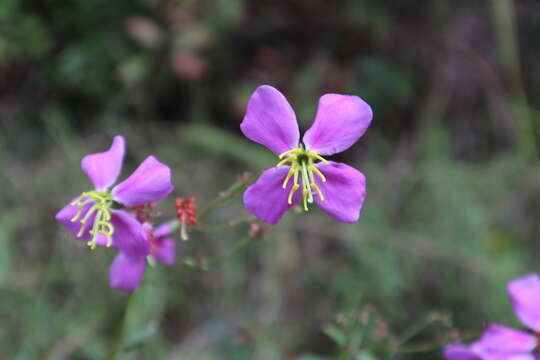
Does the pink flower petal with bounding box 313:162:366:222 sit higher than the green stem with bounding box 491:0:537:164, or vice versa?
the green stem with bounding box 491:0:537:164

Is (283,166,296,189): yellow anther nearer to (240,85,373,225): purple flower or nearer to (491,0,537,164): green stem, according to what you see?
(240,85,373,225): purple flower

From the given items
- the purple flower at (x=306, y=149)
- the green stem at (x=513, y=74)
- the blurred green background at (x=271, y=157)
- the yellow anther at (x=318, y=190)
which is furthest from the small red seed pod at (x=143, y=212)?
the green stem at (x=513, y=74)

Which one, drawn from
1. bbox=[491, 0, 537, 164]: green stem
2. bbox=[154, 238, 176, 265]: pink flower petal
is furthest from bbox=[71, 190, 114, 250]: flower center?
bbox=[491, 0, 537, 164]: green stem

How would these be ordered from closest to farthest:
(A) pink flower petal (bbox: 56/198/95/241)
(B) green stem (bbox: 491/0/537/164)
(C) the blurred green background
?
(A) pink flower petal (bbox: 56/198/95/241) → (C) the blurred green background → (B) green stem (bbox: 491/0/537/164)

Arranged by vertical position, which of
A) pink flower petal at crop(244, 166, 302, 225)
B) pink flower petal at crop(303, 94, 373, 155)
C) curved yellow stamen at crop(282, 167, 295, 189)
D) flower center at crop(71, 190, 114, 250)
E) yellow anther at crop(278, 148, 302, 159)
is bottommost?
flower center at crop(71, 190, 114, 250)

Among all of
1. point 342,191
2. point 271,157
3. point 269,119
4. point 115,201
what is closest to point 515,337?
point 342,191

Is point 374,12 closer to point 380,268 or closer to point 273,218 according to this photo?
point 380,268
